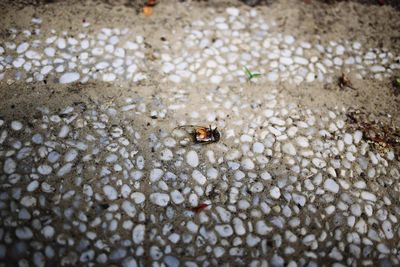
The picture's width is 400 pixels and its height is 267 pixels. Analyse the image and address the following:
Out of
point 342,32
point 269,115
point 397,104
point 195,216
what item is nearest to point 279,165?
point 269,115

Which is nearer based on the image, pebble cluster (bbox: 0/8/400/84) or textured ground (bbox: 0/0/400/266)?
textured ground (bbox: 0/0/400/266)

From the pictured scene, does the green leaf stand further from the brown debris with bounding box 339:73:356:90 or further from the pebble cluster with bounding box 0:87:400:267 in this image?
the brown debris with bounding box 339:73:356:90

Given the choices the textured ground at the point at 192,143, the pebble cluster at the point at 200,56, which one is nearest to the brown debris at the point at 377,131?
the textured ground at the point at 192,143

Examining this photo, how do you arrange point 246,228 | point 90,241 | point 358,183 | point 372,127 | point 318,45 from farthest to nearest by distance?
point 318,45 < point 372,127 < point 358,183 < point 246,228 < point 90,241

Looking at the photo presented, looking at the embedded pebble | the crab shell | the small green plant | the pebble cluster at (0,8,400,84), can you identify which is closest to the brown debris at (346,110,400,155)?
the pebble cluster at (0,8,400,84)

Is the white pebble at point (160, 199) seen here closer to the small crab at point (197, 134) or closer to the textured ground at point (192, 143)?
the textured ground at point (192, 143)

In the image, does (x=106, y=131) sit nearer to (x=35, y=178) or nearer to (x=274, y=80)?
(x=35, y=178)

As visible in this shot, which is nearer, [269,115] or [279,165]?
[279,165]
